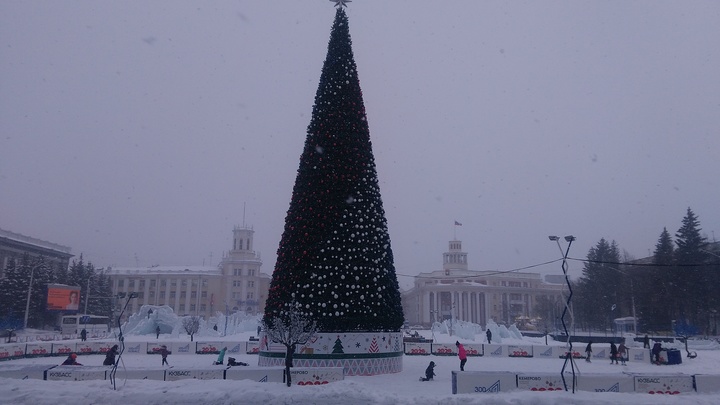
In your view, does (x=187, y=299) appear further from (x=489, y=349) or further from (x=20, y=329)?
(x=489, y=349)

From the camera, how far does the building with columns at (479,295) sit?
13112cm

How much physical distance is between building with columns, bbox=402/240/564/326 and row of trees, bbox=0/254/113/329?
72.0 meters

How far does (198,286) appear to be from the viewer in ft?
→ 419

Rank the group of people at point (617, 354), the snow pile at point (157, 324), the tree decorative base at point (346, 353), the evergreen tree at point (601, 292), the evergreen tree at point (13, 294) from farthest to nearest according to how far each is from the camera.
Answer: the evergreen tree at point (601, 292), the evergreen tree at point (13, 294), the snow pile at point (157, 324), the group of people at point (617, 354), the tree decorative base at point (346, 353)

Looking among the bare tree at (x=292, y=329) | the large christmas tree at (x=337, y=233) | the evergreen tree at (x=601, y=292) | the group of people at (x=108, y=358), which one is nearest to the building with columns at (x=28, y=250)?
the group of people at (x=108, y=358)

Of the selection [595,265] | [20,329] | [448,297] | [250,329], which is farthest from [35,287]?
[448,297]

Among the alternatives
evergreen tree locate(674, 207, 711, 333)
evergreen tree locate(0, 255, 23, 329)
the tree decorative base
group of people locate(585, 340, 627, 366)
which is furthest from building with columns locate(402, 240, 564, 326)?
the tree decorative base

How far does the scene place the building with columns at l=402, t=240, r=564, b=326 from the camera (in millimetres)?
131125

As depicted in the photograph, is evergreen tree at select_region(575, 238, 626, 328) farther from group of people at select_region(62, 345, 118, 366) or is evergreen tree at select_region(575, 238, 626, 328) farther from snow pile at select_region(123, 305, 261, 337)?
group of people at select_region(62, 345, 118, 366)

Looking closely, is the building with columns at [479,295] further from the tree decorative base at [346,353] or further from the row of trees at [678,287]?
the tree decorative base at [346,353]

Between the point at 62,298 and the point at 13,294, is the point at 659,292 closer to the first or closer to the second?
the point at 62,298

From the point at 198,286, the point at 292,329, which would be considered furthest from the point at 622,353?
the point at 198,286

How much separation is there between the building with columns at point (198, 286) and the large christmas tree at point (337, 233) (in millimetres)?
104877

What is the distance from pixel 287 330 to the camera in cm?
1928
